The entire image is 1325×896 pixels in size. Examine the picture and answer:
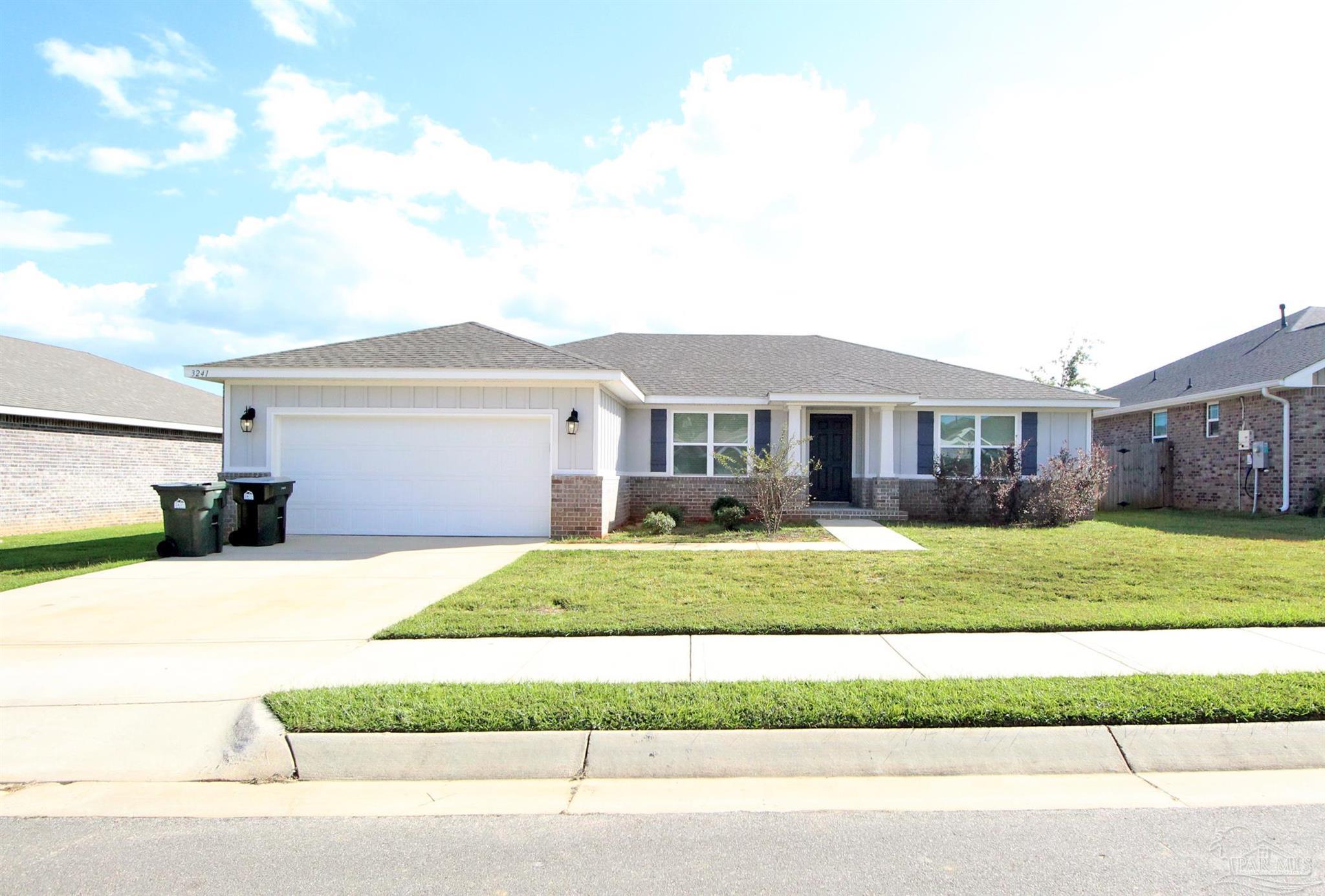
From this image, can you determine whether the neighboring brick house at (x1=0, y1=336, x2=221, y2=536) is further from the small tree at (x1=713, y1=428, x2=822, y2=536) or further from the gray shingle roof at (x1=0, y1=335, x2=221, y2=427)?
the small tree at (x1=713, y1=428, x2=822, y2=536)

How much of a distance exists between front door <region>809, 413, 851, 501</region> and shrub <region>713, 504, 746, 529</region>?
3.21m

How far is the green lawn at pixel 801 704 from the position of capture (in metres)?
4.45

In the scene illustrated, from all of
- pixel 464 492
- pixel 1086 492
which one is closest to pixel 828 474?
pixel 1086 492

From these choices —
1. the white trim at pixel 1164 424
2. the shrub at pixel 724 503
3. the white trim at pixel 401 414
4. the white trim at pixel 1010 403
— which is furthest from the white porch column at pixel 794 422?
the white trim at pixel 1164 424

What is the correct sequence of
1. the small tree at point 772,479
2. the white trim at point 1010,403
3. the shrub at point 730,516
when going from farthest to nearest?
the white trim at point 1010,403
the shrub at point 730,516
the small tree at point 772,479

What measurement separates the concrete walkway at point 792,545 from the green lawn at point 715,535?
0.67 feet

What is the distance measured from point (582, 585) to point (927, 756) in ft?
16.5

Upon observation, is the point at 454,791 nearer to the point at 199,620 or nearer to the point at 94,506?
the point at 199,620

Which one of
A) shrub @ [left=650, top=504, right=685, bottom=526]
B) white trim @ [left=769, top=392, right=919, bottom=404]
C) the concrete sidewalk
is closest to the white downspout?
white trim @ [left=769, top=392, right=919, bottom=404]

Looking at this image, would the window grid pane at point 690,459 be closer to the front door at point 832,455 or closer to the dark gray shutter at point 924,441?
the front door at point 832,455

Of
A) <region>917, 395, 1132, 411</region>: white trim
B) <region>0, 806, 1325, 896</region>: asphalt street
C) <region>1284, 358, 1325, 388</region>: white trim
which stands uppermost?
<region>1284, 358, 1325, 388</region>: white trim

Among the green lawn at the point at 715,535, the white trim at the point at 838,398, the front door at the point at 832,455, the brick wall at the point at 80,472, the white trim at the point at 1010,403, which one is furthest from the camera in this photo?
the front door at the point at 832,455

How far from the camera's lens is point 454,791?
4.04m

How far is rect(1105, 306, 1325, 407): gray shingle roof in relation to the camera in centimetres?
1795
